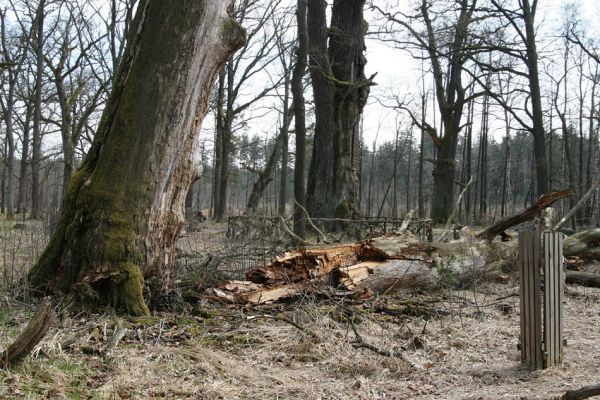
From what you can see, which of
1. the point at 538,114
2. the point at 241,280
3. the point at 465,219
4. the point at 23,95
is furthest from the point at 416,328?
the point at 23,95

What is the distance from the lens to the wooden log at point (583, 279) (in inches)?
305

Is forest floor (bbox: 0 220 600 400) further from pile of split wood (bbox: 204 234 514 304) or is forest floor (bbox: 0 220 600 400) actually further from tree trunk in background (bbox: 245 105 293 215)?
tree trunk in background (bbox: 245 105 293 215)

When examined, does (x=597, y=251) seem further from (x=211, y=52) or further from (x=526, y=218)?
(x=211, y=52)

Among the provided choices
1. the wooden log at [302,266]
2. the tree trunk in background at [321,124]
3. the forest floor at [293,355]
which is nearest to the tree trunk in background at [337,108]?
the tree trunk in background at [321,124]

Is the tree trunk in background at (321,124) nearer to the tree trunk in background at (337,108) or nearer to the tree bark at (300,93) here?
the tree trunk in background at (337,108)

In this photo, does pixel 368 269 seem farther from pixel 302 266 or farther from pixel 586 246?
pixel 586 246

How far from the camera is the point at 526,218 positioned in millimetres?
8633

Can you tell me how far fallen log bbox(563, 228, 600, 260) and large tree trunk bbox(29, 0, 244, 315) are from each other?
6.81 m

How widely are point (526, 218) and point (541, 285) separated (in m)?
4.67

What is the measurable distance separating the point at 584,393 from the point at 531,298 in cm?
127

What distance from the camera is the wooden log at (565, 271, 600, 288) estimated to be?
7.73 m

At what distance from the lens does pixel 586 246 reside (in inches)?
350

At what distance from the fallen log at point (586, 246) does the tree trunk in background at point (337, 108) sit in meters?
5.47

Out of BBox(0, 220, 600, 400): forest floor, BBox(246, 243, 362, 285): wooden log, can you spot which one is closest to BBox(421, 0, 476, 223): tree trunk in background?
BBox(246, 243, 362, 285): wooden log
